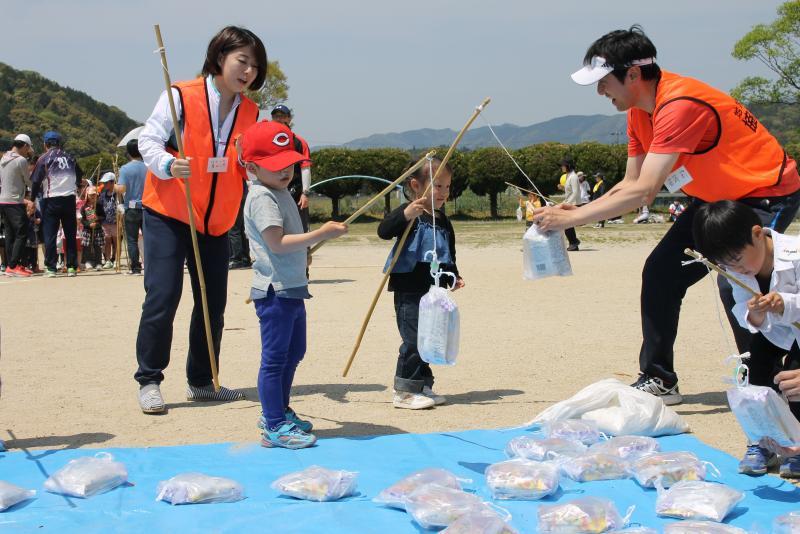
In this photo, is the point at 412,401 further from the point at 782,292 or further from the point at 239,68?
the point at 782,292

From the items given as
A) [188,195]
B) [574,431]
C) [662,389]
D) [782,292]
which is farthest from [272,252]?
[662,389]

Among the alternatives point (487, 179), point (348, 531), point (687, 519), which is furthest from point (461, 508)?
point (487, 179)

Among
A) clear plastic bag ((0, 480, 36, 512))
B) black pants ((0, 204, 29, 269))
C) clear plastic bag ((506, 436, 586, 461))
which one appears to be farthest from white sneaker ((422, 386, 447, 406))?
black pants ((0, 204, 29, 269))

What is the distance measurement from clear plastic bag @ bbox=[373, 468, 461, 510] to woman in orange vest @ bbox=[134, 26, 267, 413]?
1924mm

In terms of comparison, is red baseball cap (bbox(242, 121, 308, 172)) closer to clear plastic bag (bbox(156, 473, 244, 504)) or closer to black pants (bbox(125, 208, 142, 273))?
clear plastic bag (bbox(156, 473, 244, 504))

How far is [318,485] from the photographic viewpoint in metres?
3.58

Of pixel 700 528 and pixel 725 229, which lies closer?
pixel 700 528

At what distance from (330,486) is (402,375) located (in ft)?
5.27

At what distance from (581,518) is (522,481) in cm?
46

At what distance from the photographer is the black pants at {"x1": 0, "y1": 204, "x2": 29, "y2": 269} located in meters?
12.7

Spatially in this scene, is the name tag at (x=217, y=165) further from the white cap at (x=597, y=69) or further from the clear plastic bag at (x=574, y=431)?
the clear plastic bag at (x=574, y=431)

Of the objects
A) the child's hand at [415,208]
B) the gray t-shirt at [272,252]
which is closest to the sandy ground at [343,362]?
the gray t-shirt at [272,252]

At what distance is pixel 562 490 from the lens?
3688mm

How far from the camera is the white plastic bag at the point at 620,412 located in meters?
4.42
